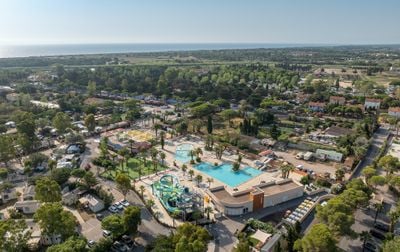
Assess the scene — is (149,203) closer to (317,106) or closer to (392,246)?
(392,246)

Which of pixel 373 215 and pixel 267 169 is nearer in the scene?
pixel 373 215

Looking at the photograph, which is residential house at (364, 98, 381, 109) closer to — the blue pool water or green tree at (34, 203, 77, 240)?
the blue pool water

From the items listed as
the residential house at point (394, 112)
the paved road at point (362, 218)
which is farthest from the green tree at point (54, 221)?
the residential house at point (394, 112)

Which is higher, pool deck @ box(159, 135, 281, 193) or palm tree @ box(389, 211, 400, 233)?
palm tree @ box(389, 211, 400, 233)

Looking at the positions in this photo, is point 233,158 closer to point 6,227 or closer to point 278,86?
point 6,227

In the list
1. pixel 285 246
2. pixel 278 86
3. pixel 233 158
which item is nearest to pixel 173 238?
pixel 285 246

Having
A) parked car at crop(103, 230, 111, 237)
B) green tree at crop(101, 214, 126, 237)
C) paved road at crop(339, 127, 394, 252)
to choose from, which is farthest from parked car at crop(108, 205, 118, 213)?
paved road at crop(339, 127, 394, 252)

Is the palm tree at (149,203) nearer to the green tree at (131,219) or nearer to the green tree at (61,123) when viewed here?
the green tree at (131,219)
